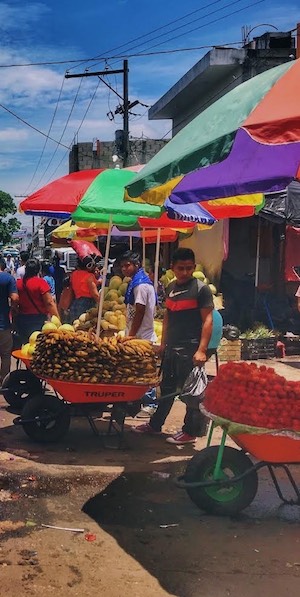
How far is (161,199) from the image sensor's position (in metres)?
5.62

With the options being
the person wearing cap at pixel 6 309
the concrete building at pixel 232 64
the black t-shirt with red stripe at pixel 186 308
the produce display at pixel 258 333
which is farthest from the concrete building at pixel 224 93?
the black t-shirt with red stripe at pixel 186 308

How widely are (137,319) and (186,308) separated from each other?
984 mm

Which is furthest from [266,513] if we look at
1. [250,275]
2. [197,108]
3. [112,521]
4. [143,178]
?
[197,108]

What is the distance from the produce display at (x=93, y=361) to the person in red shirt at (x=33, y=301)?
2240 mm

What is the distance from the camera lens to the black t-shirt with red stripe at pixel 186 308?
6.08 metres

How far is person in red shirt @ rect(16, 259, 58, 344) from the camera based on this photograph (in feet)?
26.3

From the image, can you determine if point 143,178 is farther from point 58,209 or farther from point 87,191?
point 58,209

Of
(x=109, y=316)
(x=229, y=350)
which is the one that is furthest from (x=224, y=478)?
(x=229, y=350)

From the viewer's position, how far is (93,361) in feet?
18.8

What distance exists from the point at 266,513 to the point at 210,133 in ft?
9.44

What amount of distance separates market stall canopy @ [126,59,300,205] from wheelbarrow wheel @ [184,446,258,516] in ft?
6.81

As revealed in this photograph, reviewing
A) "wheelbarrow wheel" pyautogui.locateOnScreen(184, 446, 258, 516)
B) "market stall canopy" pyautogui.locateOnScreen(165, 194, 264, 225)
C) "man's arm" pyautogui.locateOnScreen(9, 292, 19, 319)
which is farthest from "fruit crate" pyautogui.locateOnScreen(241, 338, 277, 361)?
"wheelbarrow wheel" pyautogui.locateOnScreen(184, 446, 258, 516)

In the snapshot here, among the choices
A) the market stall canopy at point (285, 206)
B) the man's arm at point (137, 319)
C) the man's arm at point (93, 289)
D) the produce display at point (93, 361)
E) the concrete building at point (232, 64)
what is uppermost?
the concrete building at point (232, 64)

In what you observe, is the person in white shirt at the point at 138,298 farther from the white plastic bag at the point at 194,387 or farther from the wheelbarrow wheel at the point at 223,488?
the wheelbarrow wheel at the point at 223,488
